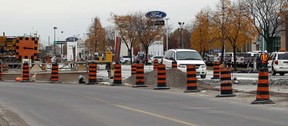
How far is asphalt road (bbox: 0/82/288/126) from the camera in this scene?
11562mm

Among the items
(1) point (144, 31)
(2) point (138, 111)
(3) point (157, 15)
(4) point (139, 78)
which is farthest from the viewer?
(1) point (144, 31)

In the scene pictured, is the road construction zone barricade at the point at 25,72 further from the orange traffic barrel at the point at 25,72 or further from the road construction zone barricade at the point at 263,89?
the road construction zone barricade at the point at 263,89

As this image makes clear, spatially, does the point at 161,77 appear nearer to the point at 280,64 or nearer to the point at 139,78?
the point at 139,78

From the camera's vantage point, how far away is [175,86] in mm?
24328

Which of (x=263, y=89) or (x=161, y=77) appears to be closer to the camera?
(x=263, y=89)

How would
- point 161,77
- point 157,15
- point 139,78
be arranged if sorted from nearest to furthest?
point 161,77 → point 139,78 → point 157,15

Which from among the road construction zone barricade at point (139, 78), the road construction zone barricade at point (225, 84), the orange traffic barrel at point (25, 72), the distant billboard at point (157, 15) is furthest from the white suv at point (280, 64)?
the distant billboard at point (157, 15)

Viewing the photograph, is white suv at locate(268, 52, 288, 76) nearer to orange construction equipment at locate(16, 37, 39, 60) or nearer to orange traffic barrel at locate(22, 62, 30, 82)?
orange construction equipment at locate(16, 37, 39, 60)

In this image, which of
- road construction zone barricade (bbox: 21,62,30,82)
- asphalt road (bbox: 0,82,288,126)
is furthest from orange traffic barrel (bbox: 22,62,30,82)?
asphalt road (bbox: 0,82,288,126)

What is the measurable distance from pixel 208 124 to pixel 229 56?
5331cm

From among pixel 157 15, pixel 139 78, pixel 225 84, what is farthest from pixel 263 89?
pixel 157 15

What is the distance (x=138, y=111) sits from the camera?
13789 mm

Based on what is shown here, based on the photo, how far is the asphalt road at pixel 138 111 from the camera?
1156 centimetres

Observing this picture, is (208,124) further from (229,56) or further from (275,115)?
(229,56)
